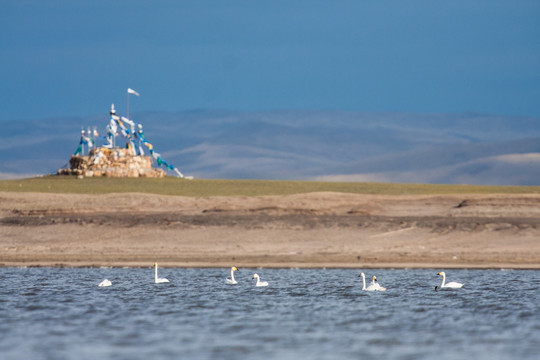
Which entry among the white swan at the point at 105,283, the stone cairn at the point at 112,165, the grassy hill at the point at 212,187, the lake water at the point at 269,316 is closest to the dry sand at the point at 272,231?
the lake water at the point at 269,316

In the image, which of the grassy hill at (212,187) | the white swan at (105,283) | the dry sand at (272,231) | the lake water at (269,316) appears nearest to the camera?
the lake water at (269,316)

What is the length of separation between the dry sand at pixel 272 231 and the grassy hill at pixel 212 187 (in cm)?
402

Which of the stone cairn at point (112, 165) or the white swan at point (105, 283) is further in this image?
the stone cairn at point (112, 165)

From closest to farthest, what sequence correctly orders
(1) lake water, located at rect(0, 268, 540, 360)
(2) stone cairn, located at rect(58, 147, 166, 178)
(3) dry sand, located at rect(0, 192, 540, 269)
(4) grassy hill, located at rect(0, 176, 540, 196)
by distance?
(1) lake water, located at rect(0, 268, 540, 360) < (3) dry sand, located at rect(0, 192, 540, 269) < (4) grassy hill, located at rect(0, 176, 540, 196) < (2) stone cairn, located at rect(58, 147, 166, 178)

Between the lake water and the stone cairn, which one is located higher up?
the stone cairn

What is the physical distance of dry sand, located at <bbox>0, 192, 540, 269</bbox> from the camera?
3897 centimetres

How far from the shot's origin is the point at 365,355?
18359 mm

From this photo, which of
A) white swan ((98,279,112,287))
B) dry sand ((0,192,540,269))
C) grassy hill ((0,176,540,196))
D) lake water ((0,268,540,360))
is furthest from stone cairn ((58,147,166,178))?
white swan ((98,279,112,287))

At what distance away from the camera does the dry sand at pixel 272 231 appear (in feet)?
128

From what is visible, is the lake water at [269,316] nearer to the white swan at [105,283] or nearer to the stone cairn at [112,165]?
the white swan at [105,283]

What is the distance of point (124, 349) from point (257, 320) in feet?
16.5

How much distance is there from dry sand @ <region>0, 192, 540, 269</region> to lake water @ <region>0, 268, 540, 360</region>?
3.33 meters

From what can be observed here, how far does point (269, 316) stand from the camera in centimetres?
2409

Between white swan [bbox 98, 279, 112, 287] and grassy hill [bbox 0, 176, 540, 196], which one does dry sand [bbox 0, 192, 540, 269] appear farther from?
white swan [bbox 98, 279, 112, 287]
